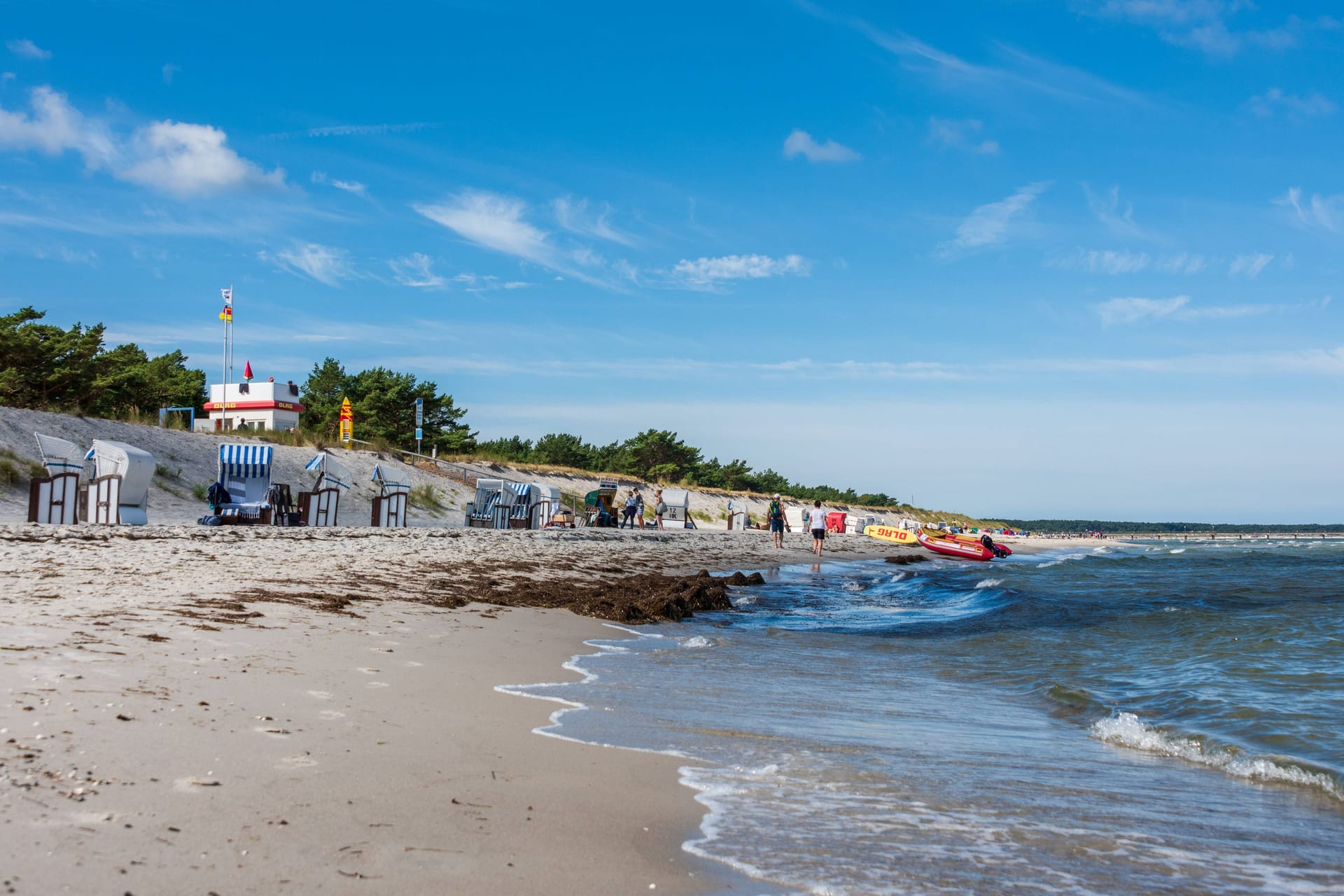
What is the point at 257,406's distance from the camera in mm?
38000

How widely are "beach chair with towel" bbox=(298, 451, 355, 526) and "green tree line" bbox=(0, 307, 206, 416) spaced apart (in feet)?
33.9

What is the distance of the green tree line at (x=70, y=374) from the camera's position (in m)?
30.6

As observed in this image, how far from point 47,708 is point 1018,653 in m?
8.79

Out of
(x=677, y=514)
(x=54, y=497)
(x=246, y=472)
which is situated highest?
(x=246, y=472)

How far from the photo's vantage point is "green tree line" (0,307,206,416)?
3056cm

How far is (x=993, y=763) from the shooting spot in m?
4.70

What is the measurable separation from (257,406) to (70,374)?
692 cm

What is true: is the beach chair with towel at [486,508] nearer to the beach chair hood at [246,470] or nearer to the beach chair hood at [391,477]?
the beach chair hood at [391,477]

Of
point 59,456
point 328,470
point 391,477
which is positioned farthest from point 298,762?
point 391,477

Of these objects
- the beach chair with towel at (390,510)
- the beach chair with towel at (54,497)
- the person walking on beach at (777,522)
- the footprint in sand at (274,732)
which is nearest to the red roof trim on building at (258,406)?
the beach chair with towel at (390,510)

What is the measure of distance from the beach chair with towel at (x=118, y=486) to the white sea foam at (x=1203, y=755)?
15.8 m

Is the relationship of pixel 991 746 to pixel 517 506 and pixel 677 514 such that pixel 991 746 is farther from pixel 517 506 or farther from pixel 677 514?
pixel 677 514

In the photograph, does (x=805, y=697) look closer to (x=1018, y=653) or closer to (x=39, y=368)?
(x=1018, y=653)

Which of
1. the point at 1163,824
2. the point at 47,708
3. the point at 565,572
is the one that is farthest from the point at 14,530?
the point at 1163,824
